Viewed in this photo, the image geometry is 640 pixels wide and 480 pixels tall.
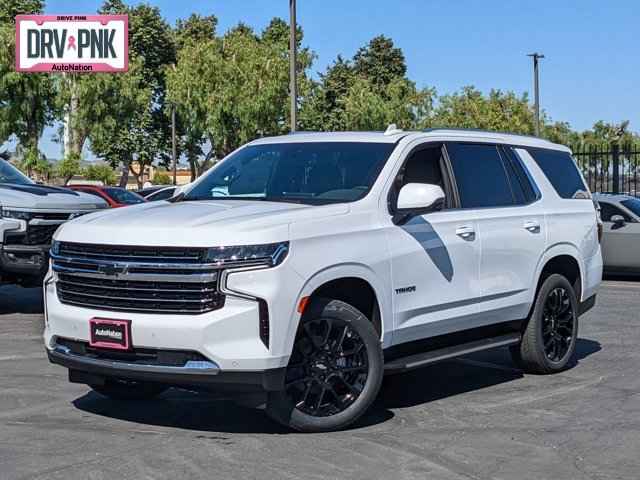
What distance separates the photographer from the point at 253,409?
274 inches

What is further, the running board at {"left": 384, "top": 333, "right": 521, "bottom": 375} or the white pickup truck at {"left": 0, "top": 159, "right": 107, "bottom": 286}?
the white pickup truck at {"left": 0, "top": 159, "right": 107, "bottom": 286}

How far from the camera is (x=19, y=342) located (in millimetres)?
9867

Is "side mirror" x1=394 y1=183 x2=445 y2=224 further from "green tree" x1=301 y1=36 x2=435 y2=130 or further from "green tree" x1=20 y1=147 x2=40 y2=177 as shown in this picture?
"green tree" x1=301 y1=36 x2=435 y2=130

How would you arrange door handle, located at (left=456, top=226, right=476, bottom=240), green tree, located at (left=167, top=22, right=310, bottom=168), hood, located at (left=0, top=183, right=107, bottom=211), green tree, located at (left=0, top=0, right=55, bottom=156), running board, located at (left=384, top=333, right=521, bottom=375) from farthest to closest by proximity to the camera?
1. green tree, located at (left=167, top=22, right=310, bottom=168)
2. green tree, located at (left=0, top=0, right=55, bottom=156)
3. hood, located at (left=0, top=183, right=107, bottom=211)
4. door handle, located at (left=456, top=226, right=476, bottom=240)
5. running board, located at (left=384, top=333, right=521, bottom=375)

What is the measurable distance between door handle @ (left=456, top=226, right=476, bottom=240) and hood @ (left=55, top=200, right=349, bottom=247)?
45.5 inches

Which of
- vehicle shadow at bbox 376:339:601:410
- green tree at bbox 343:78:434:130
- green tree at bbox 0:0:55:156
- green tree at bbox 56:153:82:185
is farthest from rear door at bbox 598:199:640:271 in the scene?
green tree at bbox 343:78:434:130

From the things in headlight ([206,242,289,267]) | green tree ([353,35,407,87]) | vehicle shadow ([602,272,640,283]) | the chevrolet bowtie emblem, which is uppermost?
green tree ([353,35,407,87])

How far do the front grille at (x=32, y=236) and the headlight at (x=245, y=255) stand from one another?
219 inches

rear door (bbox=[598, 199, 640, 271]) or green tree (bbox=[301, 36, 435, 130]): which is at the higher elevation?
green tree (bbox=[301, 36, 435, 130])

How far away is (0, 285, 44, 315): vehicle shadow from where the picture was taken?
41.2 ft

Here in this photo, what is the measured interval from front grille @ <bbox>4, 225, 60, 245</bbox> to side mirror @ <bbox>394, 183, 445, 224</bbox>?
5.33 m

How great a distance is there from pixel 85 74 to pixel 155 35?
28.1 m

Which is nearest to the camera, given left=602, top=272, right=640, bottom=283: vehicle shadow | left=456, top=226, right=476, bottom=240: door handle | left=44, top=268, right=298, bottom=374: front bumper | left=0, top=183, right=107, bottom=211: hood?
left=44, top=268, right=298, bottom=374: front bumper

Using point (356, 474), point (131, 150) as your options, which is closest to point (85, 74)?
point (131, 150)
